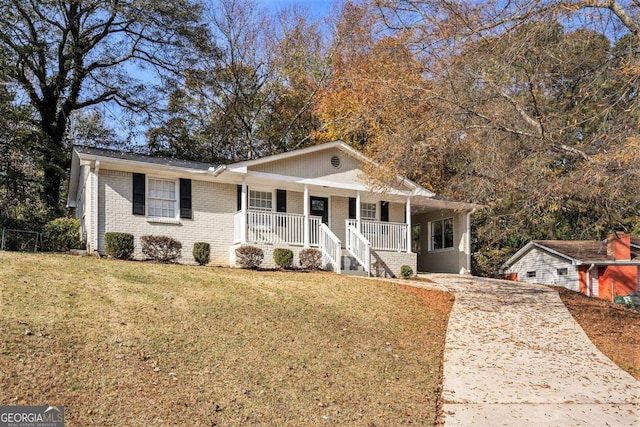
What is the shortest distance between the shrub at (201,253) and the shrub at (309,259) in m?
2.91

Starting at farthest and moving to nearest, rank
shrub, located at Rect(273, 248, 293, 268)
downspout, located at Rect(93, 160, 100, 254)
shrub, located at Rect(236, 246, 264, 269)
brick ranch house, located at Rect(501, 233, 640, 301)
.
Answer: brick ranch house, located at Rect(501, 233, 640, 301), shrub, located at Rect(273, 248, 293, 268), shrub, located at Rect(236, 246, 264, 269), downspout, located at Rect(93, 160, 100, 254)

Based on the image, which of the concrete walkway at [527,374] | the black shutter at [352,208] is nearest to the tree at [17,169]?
the black shutter at [352,208]

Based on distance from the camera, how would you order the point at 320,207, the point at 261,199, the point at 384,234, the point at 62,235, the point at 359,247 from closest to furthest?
the point at 62,235 → the point at 359,247 → the point at 261,199 → the point at 384,234 → the point at 320,207

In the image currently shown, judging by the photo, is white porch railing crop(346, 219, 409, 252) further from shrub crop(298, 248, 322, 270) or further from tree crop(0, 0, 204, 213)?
tree crop(0, 0, 204, 213)

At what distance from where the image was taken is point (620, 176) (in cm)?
959

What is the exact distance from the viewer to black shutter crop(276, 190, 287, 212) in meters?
19.5

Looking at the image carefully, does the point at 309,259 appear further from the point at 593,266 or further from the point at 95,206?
the point at 593,266

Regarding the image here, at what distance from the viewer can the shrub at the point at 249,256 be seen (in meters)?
17.2

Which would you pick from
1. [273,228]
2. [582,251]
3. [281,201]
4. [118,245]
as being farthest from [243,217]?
[582,251]

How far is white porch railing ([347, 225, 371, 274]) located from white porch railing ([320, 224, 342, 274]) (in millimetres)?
791

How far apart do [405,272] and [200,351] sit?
12.4 meters

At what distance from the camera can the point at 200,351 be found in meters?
7.93

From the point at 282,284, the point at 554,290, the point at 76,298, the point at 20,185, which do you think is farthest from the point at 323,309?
the point at 20,185

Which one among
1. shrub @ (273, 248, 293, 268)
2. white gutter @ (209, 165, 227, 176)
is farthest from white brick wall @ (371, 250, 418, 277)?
white gutter @ (209, 165, 227, 176)
